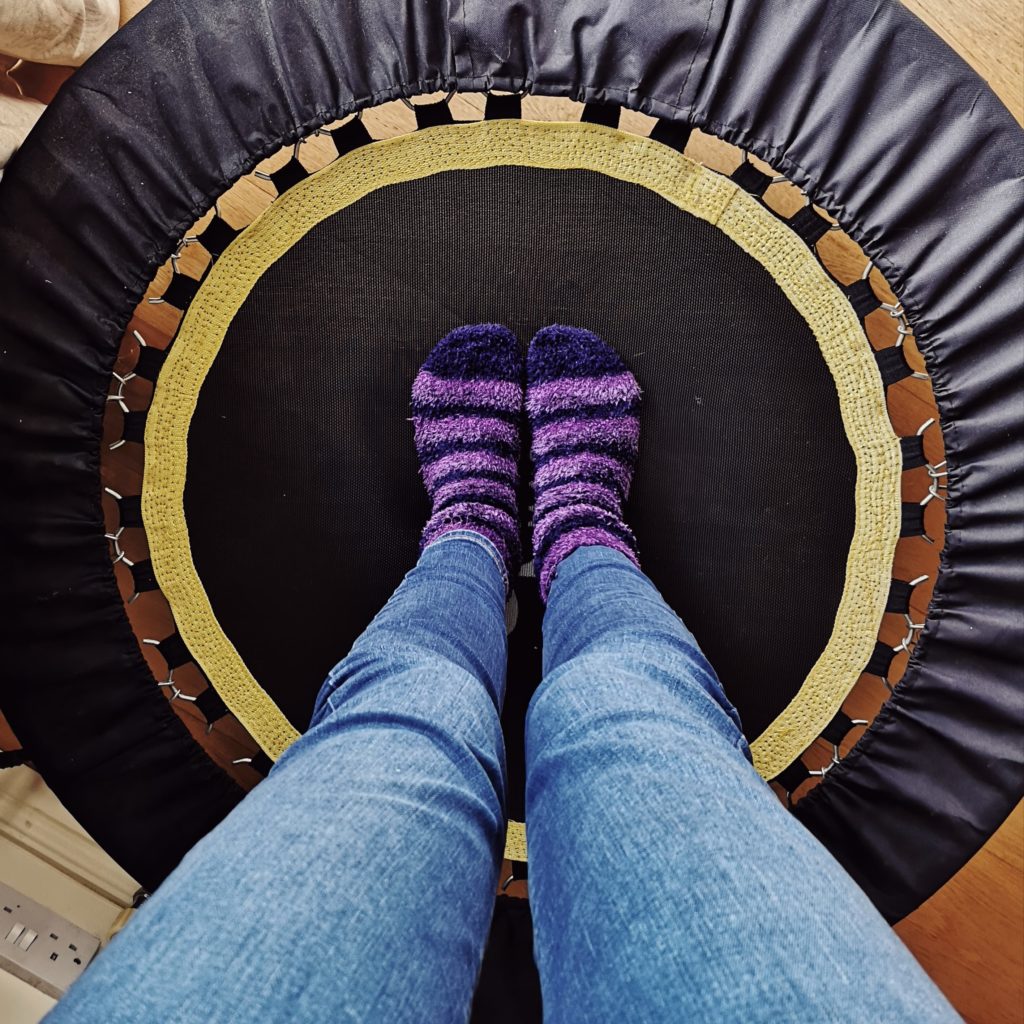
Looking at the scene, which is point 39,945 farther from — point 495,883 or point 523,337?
point 523,337

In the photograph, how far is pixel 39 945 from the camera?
0.83 metres

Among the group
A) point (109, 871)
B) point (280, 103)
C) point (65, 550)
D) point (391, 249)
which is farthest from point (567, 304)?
point (109, 871)

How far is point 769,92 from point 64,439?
0.76 meters

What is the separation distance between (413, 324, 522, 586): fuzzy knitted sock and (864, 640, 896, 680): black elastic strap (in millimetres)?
419

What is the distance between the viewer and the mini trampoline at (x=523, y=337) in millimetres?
766

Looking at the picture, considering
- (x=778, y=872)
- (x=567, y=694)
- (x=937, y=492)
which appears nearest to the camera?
(x=778, y=872)

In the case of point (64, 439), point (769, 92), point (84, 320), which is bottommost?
point (64, 439)

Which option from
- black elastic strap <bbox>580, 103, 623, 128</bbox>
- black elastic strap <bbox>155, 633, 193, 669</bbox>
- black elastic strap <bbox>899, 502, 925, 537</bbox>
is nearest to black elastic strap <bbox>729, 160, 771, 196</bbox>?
black elastic strap <bbox>580, 103, 623, 128</bbox>

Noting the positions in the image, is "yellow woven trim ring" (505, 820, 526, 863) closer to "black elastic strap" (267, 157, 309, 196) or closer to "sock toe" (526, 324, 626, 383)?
"sock toe" (526, 324, 626, 383)

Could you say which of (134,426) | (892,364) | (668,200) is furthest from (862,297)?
(134,426)

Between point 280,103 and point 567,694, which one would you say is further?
point 280,103

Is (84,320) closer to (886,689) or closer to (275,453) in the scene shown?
(275,453)

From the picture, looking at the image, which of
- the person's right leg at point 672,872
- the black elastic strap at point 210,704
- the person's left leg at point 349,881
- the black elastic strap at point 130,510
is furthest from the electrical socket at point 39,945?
the person's right leg at point 672,872

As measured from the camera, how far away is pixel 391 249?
90 centimetres
